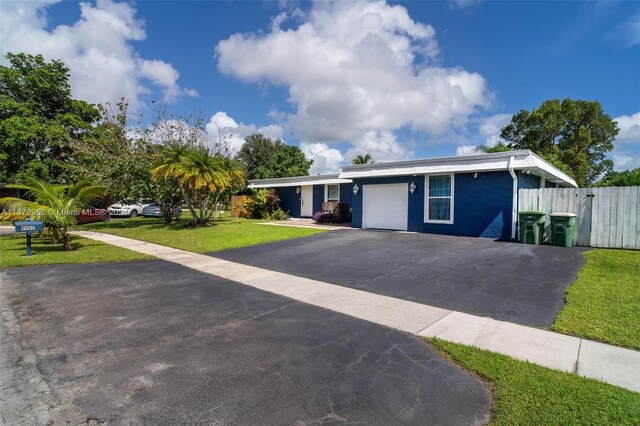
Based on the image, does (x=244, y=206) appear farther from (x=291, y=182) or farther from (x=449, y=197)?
(x=449, y=197)

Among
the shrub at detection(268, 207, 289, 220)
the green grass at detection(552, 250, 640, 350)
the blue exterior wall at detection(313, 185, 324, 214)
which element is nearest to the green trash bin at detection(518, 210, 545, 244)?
the green grass at detection(552, 250, 640, 350)

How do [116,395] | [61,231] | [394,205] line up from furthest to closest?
[394,205] < [61,231] < [116,395]

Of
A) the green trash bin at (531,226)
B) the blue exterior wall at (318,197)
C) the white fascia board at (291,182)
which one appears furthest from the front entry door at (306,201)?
the green trash bin at (531,226)

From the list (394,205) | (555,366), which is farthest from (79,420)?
(394,205)

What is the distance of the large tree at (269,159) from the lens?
37.9m

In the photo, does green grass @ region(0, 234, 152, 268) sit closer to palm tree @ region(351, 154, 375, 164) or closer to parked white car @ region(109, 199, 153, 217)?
parked white car @ region(109, 199, 153, 217)

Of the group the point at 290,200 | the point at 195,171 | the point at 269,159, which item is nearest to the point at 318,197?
the point at 290,200

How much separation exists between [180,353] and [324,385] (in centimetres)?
175

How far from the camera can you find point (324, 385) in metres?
3.06

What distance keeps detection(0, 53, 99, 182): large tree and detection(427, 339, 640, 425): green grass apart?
90.4 feet

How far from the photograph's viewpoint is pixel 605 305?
5.12 metres

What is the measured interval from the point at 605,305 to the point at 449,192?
8264 millimetres

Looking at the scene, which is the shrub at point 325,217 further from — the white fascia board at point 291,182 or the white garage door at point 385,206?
the white garage door at point 385,206

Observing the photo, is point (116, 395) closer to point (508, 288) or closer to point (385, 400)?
point (385, 400)
